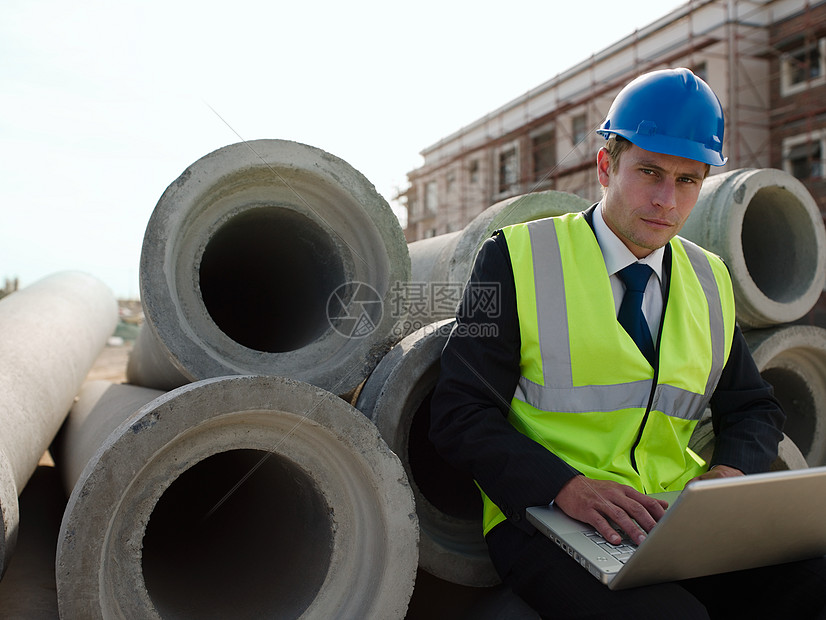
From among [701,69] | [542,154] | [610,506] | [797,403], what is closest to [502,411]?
[610,506]

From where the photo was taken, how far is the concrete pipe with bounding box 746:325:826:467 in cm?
334

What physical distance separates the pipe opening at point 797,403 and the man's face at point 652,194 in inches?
88.2

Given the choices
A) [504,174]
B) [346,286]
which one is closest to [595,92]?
[504,174]

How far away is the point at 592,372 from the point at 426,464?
3.08 ft

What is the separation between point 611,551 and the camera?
148 cm

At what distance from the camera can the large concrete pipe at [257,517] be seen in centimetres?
145

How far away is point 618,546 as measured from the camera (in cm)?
150

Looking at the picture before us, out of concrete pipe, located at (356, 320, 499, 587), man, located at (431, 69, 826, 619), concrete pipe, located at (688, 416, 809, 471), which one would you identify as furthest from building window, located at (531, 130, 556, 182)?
man, located at (431, 69, 826, 619)

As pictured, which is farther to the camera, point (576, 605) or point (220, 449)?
point (220, 449)

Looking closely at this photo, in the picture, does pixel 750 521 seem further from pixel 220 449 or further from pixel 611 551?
pixel 220 449

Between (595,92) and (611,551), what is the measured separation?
16095 millimetres

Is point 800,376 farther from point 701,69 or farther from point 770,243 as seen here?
point 701,69

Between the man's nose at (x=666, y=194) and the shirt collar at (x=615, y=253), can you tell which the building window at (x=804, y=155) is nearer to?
the shirt collar at (x=615, y=253)

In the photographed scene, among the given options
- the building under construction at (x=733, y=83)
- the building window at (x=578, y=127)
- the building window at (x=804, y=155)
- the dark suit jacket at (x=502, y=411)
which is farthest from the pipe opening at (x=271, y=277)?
the building window at (x=578, y=127)
